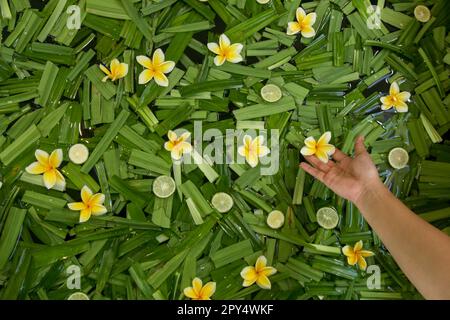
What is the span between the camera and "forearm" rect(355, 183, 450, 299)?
114 centimetres

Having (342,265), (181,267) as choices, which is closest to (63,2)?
(181,267)

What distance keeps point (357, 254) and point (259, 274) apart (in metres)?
0.35

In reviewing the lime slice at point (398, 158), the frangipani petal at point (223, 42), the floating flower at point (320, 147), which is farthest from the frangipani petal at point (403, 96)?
the frangipani petal at point (223, 42)

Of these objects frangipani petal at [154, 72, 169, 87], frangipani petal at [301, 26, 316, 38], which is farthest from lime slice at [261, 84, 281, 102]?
frangipani petal at [154, 72, 169, 87]

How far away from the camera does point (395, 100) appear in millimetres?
1656

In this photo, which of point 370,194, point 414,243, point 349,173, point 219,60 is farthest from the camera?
point 219,60

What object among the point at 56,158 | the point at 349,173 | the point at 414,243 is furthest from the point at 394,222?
the point at 56,158

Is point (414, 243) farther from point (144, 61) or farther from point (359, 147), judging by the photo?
point (144, 61)

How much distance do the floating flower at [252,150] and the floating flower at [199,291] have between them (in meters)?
0.43

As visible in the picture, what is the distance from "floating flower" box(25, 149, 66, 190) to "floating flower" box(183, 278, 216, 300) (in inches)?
21.5

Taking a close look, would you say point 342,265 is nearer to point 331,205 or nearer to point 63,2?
point 331,205

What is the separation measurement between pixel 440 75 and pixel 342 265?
2.56 feet

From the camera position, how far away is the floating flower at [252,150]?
5.15 ft

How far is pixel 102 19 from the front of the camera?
1.59 metres
